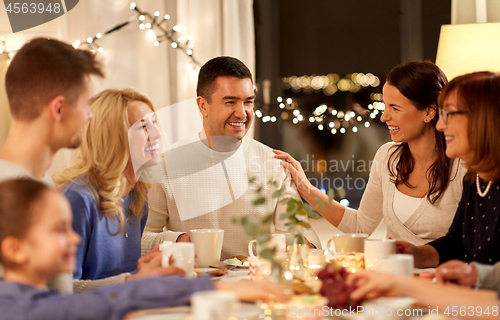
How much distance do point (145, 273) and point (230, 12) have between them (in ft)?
7.64

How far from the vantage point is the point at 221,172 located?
86.8 inches

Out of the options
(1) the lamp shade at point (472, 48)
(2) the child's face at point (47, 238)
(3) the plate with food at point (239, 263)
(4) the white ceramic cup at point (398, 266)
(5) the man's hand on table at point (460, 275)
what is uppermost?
(1) the lamp shade at point (472, 48)

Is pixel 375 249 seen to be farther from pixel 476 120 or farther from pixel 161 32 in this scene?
pixel 161 32

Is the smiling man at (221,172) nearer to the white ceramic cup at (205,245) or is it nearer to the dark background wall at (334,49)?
the white ceramic cup at (205,245)

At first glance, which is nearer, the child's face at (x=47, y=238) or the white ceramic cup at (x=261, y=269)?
the child's face at (x=47, y=238)

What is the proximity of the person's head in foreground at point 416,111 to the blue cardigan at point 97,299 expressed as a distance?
127cm

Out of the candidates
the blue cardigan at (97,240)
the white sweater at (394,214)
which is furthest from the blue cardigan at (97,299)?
the white sweater at (394,214)

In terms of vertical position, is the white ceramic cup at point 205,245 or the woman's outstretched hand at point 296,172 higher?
the woman's outstretched hand at point 296,172

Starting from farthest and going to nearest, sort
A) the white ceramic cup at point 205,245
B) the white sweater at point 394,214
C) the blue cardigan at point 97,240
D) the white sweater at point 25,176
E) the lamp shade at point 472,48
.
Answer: the lamp shade at point 472,48 → the white sweater at point 394,214 → the white ceramic cup at point 205,245 → the blue cardigan at point 97,240 → the white sweater at point 25,176

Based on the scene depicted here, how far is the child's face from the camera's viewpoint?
0.84 metres

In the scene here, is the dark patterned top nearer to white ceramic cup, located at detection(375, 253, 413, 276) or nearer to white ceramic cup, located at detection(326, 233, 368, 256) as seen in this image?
white ceramic cup, located at detection(326, 233, 368, 256)

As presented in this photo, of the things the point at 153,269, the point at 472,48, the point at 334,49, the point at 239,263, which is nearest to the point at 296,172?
the point at 239,263

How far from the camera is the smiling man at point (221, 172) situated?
6.66ft

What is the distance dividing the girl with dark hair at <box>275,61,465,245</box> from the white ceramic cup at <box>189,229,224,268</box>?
1.73 ft
